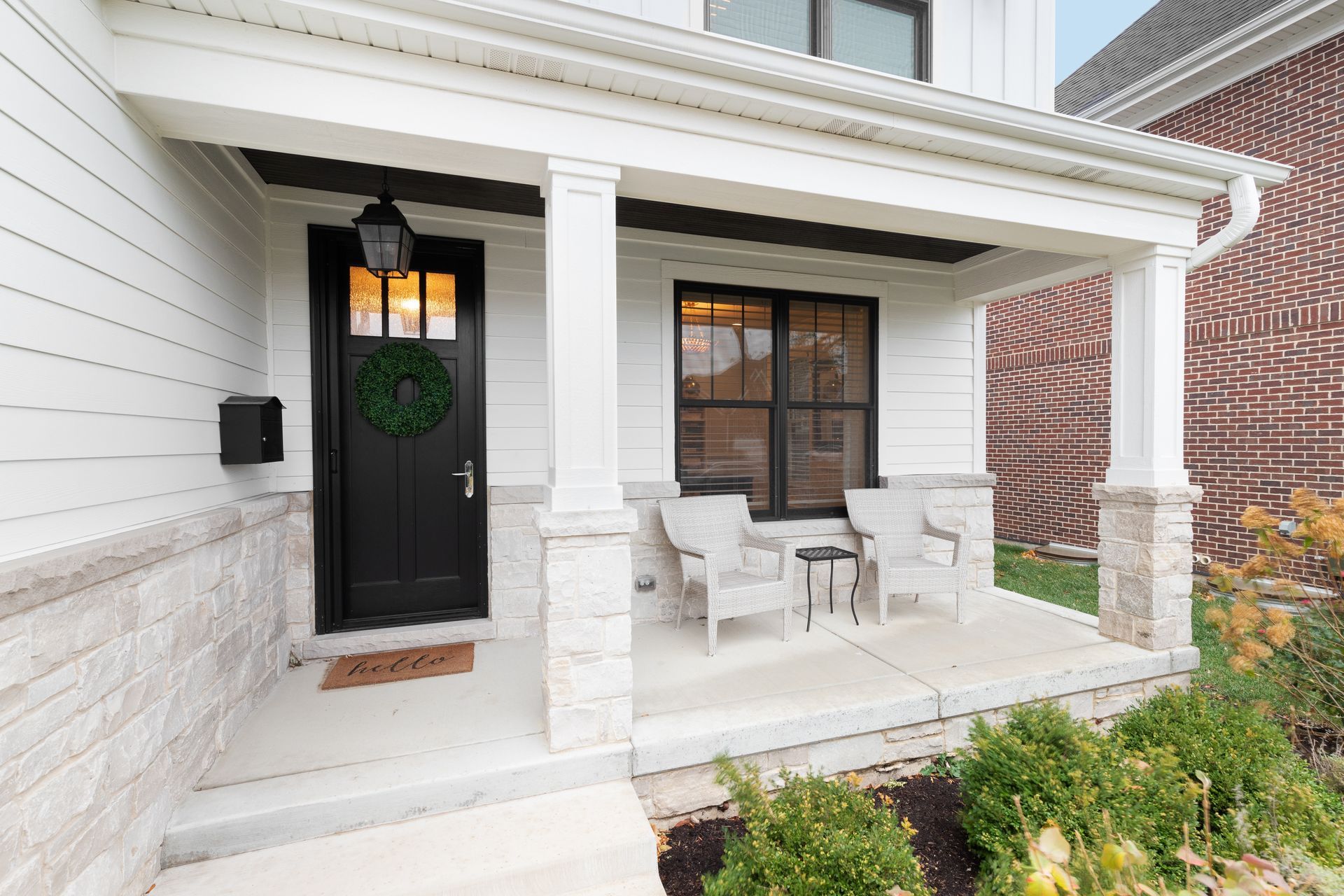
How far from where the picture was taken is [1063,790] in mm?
1928

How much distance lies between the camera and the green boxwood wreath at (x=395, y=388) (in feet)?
10.7

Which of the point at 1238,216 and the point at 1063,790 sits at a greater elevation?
the point at 1238,216

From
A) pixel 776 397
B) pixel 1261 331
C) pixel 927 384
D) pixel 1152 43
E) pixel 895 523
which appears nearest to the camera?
pixel 895 523

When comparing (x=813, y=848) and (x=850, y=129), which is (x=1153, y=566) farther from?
(x=850, y=129)

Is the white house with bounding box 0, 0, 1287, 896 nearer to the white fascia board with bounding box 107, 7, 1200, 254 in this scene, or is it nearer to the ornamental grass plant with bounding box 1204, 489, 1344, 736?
the white fascia board with bounding box 107, 7, 1200, 254

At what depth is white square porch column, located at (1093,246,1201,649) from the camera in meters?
3.14

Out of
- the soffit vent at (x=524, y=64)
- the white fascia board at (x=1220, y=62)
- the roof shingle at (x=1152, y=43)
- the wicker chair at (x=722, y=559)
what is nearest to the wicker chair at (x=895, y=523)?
the wicker chair at (x=722, y=559)

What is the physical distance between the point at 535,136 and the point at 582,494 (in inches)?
54.3

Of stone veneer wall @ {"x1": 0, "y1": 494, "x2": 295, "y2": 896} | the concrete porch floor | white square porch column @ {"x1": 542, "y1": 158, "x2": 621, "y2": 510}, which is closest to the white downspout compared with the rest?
the concrete porch floor

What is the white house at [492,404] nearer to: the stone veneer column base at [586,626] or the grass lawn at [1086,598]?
the stone veneer column base at [586,626]

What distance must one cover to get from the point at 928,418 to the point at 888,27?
8.90 ft

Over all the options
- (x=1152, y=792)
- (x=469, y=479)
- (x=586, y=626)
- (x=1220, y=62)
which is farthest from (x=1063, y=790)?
(x=1220, y=62)

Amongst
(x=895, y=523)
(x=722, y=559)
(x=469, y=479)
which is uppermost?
(x=469, y=479)

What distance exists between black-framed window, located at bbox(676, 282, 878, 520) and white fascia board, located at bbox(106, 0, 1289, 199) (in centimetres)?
173
